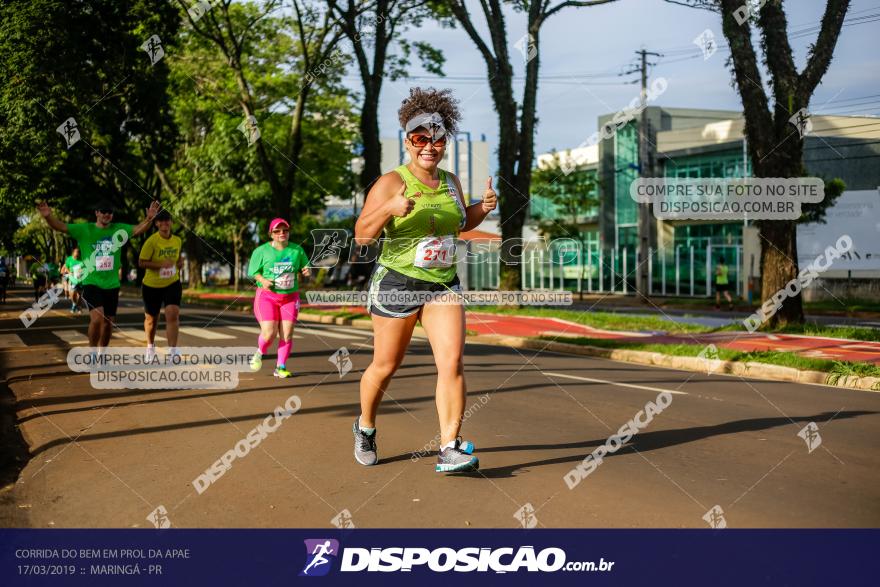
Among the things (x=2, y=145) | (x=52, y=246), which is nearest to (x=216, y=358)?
(x=2, y=145)

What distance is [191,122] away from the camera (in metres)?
45.4

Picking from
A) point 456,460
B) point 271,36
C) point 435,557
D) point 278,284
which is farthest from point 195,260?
point 435,557

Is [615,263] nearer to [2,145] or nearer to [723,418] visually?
[2,145]

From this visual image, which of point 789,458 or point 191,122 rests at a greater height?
point 191,122

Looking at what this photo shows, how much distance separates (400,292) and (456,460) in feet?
3.37

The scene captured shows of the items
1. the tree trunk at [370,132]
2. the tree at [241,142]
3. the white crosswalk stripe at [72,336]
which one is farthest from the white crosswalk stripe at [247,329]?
the tree at [241,142]

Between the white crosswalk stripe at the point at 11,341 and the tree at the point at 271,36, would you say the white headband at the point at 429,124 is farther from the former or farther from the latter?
the tree at the point at 271,36

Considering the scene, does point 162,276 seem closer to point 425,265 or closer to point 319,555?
point 425,265

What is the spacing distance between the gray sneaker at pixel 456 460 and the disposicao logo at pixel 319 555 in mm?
1280

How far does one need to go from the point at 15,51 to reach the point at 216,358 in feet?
25.4

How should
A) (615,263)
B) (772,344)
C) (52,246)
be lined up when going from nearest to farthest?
1. (772,344)
2. (615,263)
3. (52,246)

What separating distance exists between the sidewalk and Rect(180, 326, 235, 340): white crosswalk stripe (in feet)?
15.8

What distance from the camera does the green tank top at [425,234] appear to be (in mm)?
5164

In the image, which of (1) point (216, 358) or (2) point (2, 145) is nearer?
(1) point (216, 358)
